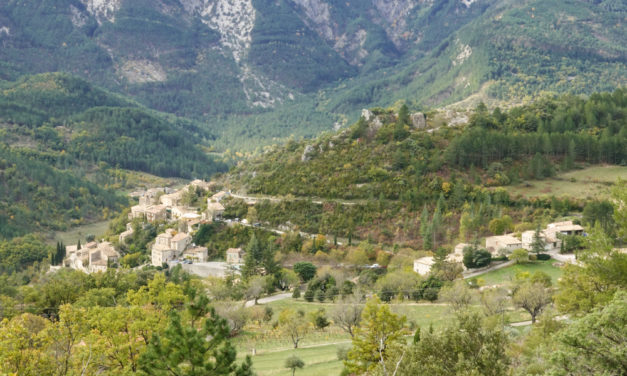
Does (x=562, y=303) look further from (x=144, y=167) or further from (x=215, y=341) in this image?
(x=144, y=167)

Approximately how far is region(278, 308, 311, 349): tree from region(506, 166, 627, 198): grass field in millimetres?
43996

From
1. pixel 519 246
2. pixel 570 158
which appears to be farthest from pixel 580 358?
pixel 570 158

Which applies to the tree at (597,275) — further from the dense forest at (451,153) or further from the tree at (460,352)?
the dense forest at (451,153)

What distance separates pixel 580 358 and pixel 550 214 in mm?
56432

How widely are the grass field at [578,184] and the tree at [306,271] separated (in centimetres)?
3265

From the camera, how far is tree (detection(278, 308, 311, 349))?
139 ft

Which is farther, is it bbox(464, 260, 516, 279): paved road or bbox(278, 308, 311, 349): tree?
bbox(464, 260, 516, 279): paved road

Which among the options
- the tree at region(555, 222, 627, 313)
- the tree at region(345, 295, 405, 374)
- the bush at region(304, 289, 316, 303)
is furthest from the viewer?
the bush at region(304, 289, 316, 303)

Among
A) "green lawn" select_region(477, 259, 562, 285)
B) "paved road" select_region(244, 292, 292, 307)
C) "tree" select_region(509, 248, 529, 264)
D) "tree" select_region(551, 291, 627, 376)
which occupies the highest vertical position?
"tree" select_region(551, 291, 627, 376)

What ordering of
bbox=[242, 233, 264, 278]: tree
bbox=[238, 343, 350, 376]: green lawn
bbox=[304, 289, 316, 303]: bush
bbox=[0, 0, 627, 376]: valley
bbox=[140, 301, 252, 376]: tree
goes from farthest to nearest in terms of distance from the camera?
1. bbox=[242, 233, 264, 278]: tree
2. bbox=[304, 289, 316, 303]: bush
3. bbox=[238, 343, 350, 376]: green lawn
4. bbox=[0, 0, 627, 376]: valley
5. bbox=[140, 301, 252, 376]: tree

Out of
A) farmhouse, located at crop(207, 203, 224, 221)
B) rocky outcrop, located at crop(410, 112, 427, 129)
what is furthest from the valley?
farmhouse, located at crop(207, 203, 224, 221)

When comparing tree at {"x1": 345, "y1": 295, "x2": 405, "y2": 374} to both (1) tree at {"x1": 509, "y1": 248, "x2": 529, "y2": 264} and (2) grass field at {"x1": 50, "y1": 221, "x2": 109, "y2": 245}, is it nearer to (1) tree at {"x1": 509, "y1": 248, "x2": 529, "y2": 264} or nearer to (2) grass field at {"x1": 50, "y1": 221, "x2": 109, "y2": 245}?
(1) tree at {"x1": 509, "y1": 248, "x2": 529, "y2": 264}

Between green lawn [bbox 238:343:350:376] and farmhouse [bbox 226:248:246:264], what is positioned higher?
green lawn [bbox 238:343:350:376]

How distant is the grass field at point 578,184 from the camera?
Answer: 243ft
